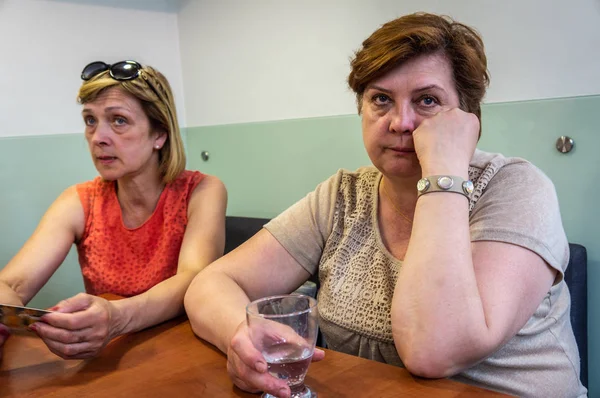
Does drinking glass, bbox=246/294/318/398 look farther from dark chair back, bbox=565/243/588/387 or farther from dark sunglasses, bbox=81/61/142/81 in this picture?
dark sunglasses, bbox=81/61/142/81

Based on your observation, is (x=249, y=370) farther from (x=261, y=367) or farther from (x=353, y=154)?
(x=353, y=154)

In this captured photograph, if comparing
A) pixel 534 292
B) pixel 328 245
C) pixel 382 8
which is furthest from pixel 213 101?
pixel 534 292

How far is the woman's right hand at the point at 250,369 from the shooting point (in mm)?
759

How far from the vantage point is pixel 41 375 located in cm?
96

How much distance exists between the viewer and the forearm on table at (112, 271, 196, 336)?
1148 mm

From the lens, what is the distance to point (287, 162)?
8.18 ft

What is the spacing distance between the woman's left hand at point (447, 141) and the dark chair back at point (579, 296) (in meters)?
0.57

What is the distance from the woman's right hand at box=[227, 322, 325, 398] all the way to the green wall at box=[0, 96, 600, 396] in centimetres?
115

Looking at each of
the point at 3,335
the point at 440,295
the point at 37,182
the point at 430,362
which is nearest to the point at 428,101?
the point at 440,295

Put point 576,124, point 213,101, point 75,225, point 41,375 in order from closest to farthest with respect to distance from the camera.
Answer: point 41,375
point 576,124
point 75,225
point 213,101

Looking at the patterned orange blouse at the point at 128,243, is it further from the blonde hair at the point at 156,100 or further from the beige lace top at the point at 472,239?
the beige lace top at the point at 472,239

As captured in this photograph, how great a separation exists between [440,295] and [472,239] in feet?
0.59

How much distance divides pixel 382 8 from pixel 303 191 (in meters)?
0.87

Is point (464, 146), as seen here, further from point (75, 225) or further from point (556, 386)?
point (75, 225)
